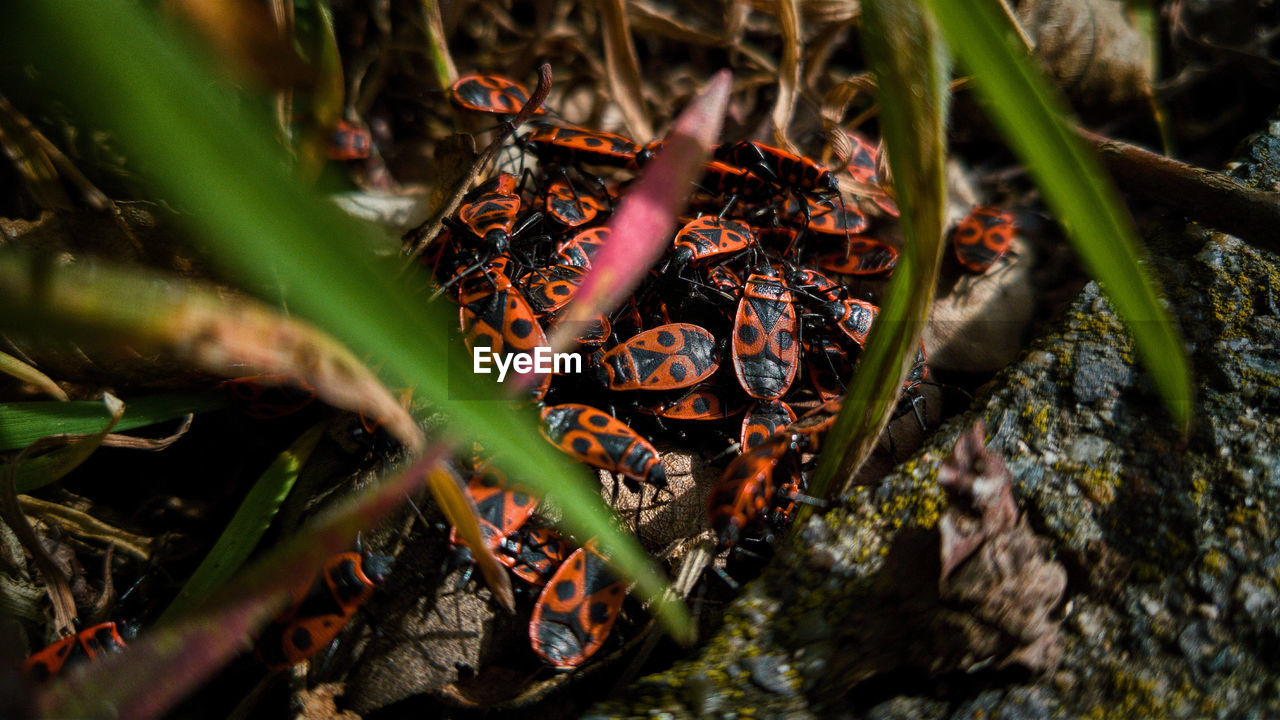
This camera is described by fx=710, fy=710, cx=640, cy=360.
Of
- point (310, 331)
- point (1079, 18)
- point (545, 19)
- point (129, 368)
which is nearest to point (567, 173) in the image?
point (545, 19)

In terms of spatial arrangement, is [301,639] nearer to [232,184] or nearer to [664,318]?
[664,318]

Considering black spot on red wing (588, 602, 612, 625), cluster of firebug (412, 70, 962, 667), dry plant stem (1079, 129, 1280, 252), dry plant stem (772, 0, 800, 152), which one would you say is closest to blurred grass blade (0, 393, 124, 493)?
cluster of firebug (412, 70, 962, 667)

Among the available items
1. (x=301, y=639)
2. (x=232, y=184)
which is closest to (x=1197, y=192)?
(x=232, y=184)

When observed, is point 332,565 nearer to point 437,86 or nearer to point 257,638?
point 257,638

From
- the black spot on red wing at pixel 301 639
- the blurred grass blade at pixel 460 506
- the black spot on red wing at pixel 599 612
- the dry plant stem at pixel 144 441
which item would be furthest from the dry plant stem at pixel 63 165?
the black spot on red wing at pixel 599 612

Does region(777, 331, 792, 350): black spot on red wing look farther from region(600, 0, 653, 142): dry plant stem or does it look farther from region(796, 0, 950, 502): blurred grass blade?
region(600, 0, 653, 142): dry plant stem

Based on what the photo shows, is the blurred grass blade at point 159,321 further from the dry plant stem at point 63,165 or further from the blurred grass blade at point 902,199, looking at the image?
the dry plant stem at point 63,165
